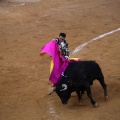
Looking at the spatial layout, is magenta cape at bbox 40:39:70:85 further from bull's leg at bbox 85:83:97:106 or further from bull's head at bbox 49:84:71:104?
bull's leg at bbox 85:83:97:106

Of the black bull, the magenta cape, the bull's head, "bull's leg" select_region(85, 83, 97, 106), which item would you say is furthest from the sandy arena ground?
the magenta cape

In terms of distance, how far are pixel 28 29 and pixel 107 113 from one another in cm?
692

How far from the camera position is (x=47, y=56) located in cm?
1170

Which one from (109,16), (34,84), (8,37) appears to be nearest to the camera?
(34,84)

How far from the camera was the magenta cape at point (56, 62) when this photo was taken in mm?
8430

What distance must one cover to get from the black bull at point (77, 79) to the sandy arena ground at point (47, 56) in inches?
15.1

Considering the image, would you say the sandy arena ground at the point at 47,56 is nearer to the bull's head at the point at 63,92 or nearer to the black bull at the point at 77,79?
the bull's head at the point at 63,92

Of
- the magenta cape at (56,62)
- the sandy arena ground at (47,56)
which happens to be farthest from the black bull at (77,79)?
the sandy arena ground at (47,56)

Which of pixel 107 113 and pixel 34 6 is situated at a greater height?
pixel 34 6

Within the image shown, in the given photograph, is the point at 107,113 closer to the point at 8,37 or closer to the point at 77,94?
the point at 77,94

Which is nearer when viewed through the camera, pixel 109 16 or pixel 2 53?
pixel 2 53

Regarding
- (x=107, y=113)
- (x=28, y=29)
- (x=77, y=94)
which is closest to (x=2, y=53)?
(x=28, y=29)

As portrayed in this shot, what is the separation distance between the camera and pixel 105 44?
12398 mm

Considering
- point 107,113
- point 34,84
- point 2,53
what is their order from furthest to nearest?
point 2,53, point 34,84, point 107,113
